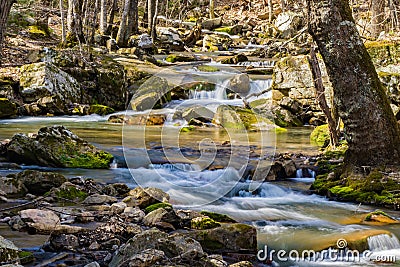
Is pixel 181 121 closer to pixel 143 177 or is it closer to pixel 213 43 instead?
pixel 143 177

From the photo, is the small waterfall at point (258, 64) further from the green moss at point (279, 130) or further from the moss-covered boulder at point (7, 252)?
the moss-covered boulder at point (7, 252)

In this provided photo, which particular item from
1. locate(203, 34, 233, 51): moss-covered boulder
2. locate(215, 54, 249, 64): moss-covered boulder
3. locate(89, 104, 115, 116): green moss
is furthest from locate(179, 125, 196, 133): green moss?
locate(203, 34, 233, 51): moss-covered boulder

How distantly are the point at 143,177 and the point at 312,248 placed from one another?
4.13 m

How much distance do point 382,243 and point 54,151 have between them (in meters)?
6.17

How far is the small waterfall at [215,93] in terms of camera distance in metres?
20.0

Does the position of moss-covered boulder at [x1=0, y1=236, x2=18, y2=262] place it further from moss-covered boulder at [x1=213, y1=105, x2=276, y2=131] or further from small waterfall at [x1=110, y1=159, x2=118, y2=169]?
moss-covered boulder at [x1=213, y1=105, x2=276, y2=131]

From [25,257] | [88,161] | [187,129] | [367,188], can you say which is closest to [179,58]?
[187,129]

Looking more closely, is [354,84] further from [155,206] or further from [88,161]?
[88,161]

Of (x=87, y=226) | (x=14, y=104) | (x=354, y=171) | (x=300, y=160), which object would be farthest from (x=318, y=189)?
(x=14, y=104)

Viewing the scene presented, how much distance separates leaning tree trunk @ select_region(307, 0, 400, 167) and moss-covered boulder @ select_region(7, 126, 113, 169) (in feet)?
15.4

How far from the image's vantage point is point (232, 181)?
9.05 metres

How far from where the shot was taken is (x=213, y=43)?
3164 cm

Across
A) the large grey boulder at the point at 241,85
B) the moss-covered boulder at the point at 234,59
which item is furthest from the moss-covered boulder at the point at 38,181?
the moss-covered boulder at the point at 234,59

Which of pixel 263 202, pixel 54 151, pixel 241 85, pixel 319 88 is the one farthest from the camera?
pixel 241 85
